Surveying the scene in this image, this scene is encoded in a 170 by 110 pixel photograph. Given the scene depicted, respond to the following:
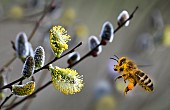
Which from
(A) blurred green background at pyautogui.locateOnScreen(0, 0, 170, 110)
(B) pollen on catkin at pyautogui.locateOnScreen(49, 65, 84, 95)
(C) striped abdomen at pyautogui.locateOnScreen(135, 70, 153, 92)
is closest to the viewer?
(B) pollen on catkin at pyautogui.locateOnScreen(49, 65, 84, 95)

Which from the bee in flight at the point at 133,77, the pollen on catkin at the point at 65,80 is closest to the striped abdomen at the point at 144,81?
the bee in flight at the point at 133,77

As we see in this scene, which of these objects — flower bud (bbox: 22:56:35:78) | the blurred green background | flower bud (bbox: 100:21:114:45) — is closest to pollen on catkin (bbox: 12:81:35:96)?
flower bud (bbox: 22:56:35:78)

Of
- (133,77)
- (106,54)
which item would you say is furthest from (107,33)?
(106,54)

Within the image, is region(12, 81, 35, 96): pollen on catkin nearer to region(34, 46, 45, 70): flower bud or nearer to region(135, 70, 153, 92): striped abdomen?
region(34, 46, 45, 70): flower bud

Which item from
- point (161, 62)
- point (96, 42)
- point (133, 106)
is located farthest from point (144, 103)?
point (96, 42)

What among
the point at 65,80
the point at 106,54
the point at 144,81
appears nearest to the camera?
the point at 65,80

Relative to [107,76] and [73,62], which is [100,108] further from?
[73,62]

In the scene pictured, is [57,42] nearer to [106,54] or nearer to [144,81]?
[144,81]
